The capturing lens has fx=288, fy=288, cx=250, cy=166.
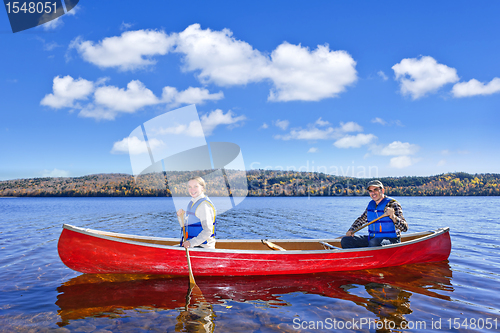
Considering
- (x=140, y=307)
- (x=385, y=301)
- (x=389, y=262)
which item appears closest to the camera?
(x=140, y=307)

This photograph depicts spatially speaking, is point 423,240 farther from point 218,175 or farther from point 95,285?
point 218,175

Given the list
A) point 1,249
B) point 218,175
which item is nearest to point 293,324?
point 1,249

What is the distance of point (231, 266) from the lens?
270 inches

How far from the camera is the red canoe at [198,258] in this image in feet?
21.0

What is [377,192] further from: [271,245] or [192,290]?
[192,290]

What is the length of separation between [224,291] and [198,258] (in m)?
0.92

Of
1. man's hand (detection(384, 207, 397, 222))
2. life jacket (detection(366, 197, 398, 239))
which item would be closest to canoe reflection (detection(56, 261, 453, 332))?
life jacket (detection(366, 197, 398, 239))

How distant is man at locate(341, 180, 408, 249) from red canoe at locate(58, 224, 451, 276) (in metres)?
0.30

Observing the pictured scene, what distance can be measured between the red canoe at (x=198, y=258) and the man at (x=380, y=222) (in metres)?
0.30

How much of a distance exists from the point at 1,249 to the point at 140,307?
8886mm

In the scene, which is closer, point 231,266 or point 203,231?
point 203,231

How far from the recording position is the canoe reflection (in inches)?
206

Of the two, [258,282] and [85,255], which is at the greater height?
[85,255]

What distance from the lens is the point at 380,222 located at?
7.70 metres
